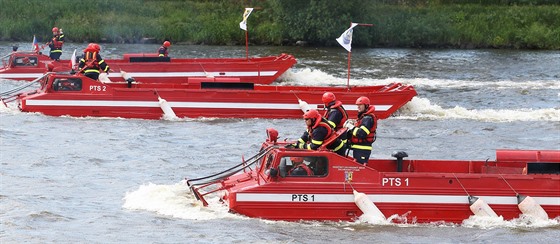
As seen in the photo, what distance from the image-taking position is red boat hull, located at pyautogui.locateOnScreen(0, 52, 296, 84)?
42.7 meters

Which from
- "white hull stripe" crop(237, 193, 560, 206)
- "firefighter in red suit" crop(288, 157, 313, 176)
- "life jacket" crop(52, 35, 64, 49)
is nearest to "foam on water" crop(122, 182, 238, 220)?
"white hull stripe" crop(237, 193, 560, 206)

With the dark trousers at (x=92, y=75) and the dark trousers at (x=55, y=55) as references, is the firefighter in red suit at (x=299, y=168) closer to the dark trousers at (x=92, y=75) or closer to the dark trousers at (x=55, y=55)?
the dark trousers at (x=92, y=75)

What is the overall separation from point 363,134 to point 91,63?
1519cm

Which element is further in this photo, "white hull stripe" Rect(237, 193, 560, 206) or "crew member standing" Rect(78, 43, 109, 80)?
"crew member standing" Rect(78, 43, 109, 80)

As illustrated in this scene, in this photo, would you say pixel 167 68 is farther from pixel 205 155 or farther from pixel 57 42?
pixel 205 155

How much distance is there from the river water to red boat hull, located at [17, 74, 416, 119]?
39cm

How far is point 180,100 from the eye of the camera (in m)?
33.9

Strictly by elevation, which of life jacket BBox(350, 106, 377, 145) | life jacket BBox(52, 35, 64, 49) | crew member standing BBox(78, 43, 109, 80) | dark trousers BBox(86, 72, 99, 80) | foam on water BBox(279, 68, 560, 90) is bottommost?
foam on water BBox(279, 68, 560, 90)

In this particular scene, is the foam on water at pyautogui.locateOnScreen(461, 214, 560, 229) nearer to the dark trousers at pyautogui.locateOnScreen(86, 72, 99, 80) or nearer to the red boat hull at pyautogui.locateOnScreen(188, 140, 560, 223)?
the red boat hull at pyautogui.locateOnScreen(188, 140, 560, 223)

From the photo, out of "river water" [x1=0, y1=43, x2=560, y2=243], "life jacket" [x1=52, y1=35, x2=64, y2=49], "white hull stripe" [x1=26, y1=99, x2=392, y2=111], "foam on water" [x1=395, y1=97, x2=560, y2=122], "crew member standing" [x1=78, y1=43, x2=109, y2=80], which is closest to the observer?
"river water" [x1=0, y1=43, x2=560, y2=243]

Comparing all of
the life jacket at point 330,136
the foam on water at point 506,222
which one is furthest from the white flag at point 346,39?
the foam on water at point 506,222

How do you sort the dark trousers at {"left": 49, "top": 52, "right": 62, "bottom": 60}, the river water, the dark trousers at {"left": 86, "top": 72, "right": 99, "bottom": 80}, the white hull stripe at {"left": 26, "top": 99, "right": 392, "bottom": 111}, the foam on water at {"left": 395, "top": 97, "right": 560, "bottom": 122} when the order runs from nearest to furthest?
the river water < the white hull stripe at {"left": 26, "top": 99, "right": 392, "bottom": 111} < the dark trousers at {"left": 86, "top": 72, "right": 99, "bottom": 80} < the foam on water at {"left": 395, "top": 97, "right": 560, "bottom": 122} < the dark trousers at {"left": 49, "top": 52, "right": 62, "bottom": 60}

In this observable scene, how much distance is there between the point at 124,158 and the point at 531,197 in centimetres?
1111

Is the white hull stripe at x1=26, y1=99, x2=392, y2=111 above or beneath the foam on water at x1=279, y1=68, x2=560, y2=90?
above
